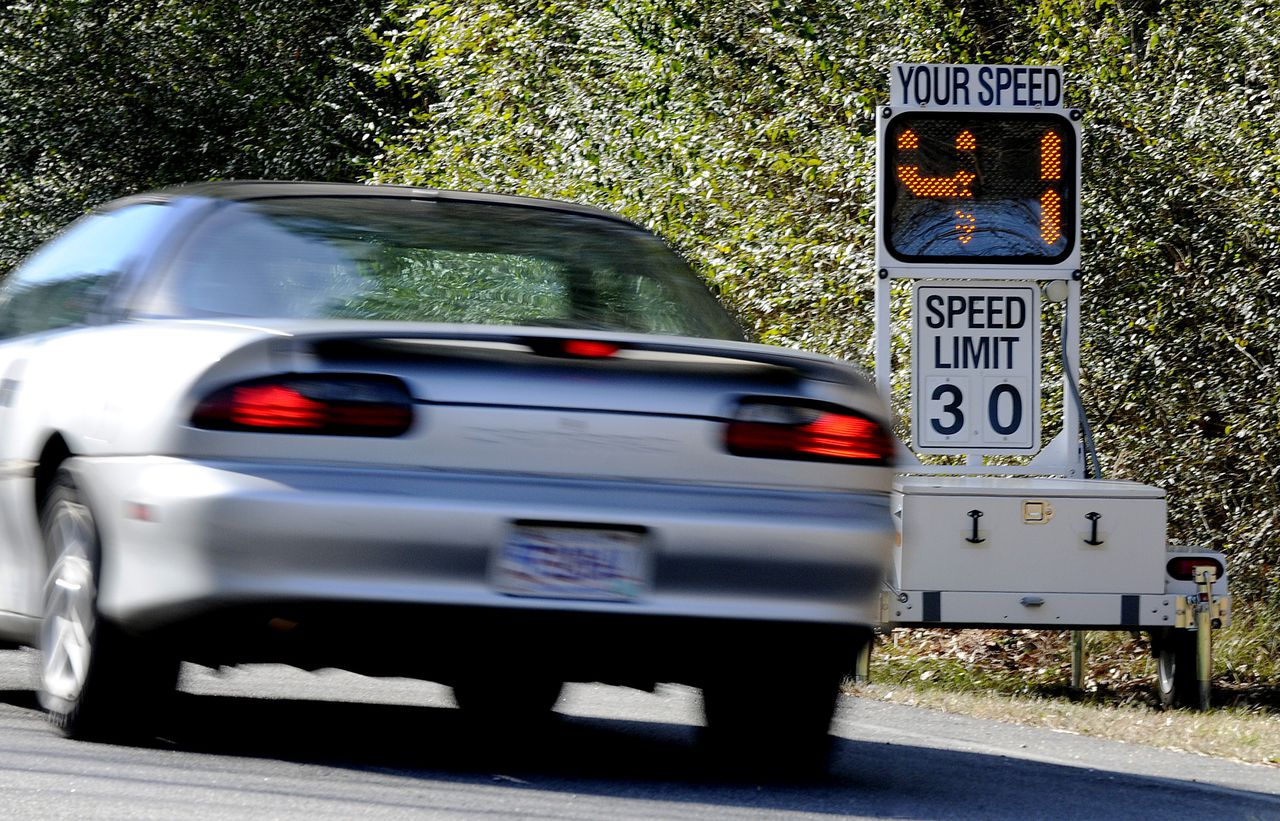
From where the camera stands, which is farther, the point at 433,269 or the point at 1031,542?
the point at 1031,542

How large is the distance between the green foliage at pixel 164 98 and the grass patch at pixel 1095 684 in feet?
48.4

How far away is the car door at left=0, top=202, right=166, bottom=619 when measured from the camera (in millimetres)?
6297

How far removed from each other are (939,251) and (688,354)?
552 centimetres

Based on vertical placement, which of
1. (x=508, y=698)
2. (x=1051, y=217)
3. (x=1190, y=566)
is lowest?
(x=508, y=698)

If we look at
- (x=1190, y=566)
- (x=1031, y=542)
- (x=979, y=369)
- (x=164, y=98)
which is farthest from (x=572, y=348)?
(x=164, y=98)

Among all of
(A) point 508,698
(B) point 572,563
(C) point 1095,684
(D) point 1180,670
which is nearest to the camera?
(B) point 572,563

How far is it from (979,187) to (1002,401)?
49.3 inches

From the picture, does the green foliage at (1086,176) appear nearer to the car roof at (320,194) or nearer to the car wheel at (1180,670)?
the car wheel at (1180,670)

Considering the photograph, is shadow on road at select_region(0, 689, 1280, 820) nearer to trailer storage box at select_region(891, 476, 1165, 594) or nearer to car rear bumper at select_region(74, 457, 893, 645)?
car rear bumper at select_region(74, 457, 893, 645)

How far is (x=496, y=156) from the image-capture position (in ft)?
57.4

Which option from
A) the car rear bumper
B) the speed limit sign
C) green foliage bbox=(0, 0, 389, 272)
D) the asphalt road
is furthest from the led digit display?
green foliage bbox=(0, 0, 389, 272)

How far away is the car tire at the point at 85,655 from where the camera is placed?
18.8 ft

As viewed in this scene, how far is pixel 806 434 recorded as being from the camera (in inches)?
Answer: 224

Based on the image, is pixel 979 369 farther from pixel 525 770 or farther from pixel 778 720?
pixel 525 770
